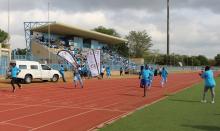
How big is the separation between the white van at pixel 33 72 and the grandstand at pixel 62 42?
40.1ft

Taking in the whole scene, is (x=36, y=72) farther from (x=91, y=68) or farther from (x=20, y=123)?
(x=20, y=123)

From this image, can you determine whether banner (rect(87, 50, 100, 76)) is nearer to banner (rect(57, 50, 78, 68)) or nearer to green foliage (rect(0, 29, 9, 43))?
banner (rect(57, 50, 78, 68))

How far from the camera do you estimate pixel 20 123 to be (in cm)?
1377

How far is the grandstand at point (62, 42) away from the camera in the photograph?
203 ft

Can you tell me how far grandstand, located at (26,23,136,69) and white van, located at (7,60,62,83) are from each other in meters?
12.2

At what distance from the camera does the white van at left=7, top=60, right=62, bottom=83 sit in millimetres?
37688

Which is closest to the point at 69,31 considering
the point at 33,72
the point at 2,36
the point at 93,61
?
the point at 2,36

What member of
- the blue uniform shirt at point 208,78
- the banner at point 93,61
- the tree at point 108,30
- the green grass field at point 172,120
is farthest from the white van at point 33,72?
the tree at point 108,30

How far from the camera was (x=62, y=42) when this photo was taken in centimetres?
7175

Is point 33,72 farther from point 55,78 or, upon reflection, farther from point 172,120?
point 172,120

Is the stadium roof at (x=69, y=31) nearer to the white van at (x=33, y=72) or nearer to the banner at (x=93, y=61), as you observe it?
the banner at (x=93, y=61)

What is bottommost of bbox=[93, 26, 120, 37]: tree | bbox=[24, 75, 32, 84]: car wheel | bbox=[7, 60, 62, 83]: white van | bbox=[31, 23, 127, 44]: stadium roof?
bbox=[24, 75, 32, 84]: car wheel

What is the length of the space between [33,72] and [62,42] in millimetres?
33120

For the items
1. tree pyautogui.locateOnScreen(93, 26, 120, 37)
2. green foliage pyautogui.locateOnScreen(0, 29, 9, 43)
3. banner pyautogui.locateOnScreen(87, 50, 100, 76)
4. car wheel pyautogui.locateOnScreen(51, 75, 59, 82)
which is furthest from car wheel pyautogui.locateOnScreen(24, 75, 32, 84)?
tree pyautogui.locateOnScreen(93, 26, 120, 37)
